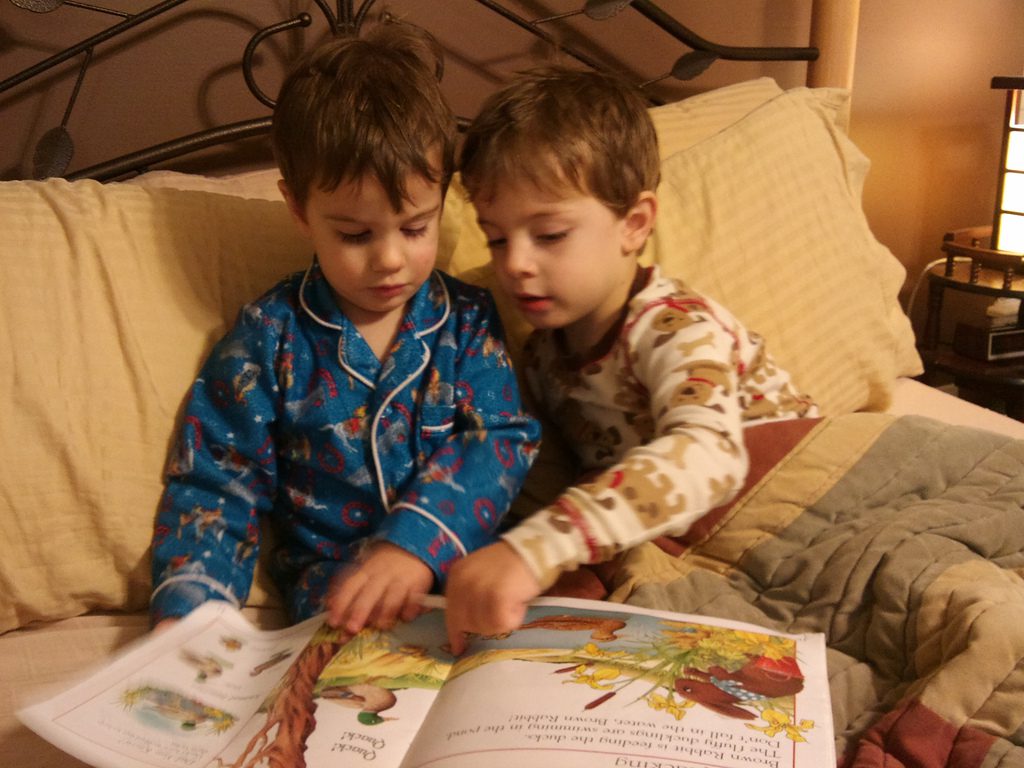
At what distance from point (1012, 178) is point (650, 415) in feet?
4.25

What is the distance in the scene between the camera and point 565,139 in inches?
41.4

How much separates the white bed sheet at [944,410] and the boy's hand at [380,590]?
0.81 meters

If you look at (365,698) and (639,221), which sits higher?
(639,221)

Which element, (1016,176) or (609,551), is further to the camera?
(1016,176)

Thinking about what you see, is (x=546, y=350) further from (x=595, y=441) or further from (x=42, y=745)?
(x=42, y=745)

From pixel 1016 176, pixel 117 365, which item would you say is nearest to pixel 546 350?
pixel 117 365

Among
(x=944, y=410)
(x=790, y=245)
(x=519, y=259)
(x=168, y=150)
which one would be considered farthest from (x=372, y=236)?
(x=944, y=410)

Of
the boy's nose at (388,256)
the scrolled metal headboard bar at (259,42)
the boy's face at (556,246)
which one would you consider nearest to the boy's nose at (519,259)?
the boy's face at (556,246)

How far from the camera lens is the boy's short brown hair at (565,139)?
105 centimetres

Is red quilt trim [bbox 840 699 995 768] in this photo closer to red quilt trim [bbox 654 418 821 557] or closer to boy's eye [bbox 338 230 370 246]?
red quilt trim [bbox 654 418 821 557]

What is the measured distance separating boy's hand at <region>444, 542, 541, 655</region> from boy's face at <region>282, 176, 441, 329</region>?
334 mm

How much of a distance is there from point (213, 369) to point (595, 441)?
0.45 metres

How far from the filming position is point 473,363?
1146 millimetres

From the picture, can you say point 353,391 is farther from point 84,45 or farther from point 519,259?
point 84,45
